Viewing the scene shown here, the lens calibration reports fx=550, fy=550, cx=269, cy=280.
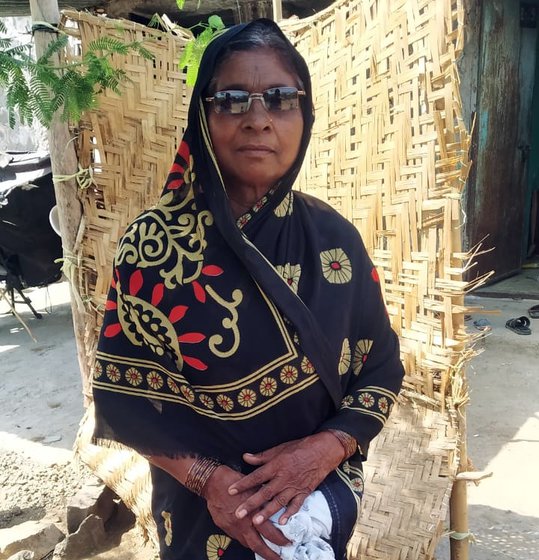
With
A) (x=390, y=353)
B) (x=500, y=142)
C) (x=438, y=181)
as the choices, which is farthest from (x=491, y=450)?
(x=500, y=142)

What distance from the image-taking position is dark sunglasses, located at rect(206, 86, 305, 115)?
132 cm

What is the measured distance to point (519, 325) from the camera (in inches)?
193

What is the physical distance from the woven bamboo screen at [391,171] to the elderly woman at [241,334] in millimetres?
729

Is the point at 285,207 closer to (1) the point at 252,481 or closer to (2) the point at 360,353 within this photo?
(2) the point at 360,353

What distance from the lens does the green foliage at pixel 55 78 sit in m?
2.11

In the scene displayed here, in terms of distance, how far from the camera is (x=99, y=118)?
116 inches

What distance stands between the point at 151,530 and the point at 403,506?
1.02 m

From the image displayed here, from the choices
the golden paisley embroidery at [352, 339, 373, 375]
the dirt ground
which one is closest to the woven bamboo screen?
the dirt ground

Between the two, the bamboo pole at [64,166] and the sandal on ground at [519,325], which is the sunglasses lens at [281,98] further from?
the sandal on ground at [519,325]

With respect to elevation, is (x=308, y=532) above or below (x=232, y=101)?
below

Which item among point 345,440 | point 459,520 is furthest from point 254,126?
point 459,520

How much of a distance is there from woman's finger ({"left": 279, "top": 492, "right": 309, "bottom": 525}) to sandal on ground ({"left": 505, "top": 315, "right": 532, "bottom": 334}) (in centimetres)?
409

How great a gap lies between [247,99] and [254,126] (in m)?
0.07

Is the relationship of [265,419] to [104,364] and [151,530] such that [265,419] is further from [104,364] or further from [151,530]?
[151,530]
